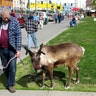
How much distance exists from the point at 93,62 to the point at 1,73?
139 inches

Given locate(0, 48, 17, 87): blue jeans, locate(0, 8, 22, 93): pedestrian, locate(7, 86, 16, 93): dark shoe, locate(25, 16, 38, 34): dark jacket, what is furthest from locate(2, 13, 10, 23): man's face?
locate(25, 16, 38, 34): dark jacket

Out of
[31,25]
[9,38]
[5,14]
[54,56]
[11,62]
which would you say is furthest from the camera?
[31,25]

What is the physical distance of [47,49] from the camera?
768 cm

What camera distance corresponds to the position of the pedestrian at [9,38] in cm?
718

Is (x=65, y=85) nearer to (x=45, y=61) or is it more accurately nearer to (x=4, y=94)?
(x=45, y=61)

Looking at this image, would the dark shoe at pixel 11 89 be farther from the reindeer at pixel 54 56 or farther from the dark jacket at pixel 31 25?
the dark jacket at pixel 31 25

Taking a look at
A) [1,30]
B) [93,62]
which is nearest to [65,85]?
[1,30]

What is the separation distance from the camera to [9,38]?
23.8 feet

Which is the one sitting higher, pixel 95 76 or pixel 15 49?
pixel 15 49

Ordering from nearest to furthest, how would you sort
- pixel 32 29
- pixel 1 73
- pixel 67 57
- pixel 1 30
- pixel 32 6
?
1. pixel 1 30
2. pixel 67 57
3. pixel 1 73
4. pixel 32 29
5. pixel 32 6

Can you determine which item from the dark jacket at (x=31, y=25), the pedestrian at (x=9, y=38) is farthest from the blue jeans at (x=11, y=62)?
the dark jacket at (x=31, y=25)

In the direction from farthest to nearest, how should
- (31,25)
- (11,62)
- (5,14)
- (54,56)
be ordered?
(31,25) → (54,56) → (11,62) → (5,14)

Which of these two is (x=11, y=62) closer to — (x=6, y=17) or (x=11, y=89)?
(x=11, y=89)

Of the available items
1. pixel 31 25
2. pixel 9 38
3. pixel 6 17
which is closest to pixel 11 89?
pixel 9 38
